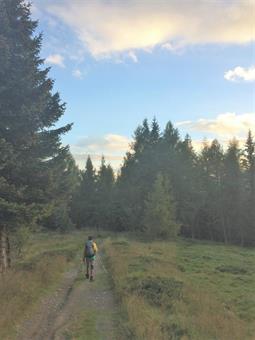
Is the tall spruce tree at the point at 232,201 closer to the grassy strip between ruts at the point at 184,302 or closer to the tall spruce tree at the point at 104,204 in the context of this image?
the tall spruce tree at the point at 104,204

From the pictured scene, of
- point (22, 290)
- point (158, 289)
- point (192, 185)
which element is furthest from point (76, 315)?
point (192, 185)

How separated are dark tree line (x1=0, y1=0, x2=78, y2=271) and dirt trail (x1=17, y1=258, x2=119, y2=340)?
12.8 feet

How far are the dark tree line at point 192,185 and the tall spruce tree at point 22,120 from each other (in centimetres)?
4327

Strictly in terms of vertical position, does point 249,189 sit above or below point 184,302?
above

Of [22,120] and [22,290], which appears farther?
[22,120]

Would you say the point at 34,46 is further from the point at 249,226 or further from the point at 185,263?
the point at 249,226

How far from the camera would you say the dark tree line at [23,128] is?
17344 millimetres

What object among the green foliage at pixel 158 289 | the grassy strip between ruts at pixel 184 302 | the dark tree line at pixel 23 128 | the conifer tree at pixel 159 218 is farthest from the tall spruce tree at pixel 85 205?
the green foliage at pixel 158 289

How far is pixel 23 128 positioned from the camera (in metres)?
17.8

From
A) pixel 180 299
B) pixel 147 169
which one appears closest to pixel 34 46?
pixel 180 299

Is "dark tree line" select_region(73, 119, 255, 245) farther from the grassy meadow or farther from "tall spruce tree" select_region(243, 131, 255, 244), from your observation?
the grassy meadow

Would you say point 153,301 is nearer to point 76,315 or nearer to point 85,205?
point 76,315

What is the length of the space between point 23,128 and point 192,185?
56.0m

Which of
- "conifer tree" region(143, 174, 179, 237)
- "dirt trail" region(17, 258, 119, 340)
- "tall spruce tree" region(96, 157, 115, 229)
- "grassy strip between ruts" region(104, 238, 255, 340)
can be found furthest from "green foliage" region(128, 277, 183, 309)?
"tall spruce tree" region(96, 157, 115, 229)
